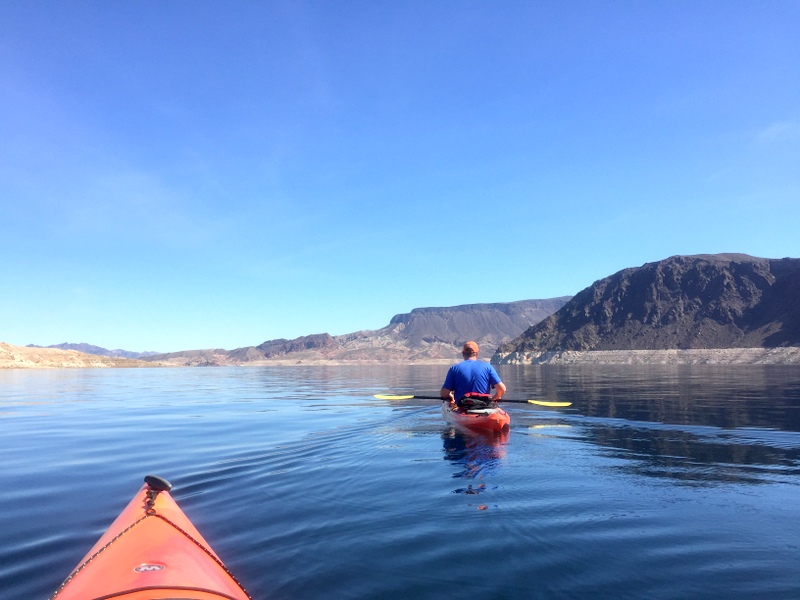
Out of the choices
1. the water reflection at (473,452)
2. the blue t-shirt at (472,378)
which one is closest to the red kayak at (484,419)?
the water reflection at (473,452)

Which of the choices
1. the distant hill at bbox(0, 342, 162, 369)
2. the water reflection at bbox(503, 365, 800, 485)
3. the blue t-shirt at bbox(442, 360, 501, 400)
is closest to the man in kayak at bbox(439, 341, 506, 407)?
the blue t-shirt at bbox(442, 360, 501, 400)

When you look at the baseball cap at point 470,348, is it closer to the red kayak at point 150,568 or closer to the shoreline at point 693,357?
the red kayak at point 150,568

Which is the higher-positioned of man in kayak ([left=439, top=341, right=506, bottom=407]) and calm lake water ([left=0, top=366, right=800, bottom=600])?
man in kayak ([left=439, top=341, right=506, bottom=407])

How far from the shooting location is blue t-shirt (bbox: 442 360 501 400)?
14.1 m

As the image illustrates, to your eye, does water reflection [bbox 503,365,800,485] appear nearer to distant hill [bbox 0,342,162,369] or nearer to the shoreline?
the shoreline

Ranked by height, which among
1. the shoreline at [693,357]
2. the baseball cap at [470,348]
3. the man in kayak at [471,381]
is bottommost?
the shoreline at [693,357]

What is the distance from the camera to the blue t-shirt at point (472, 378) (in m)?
14.1

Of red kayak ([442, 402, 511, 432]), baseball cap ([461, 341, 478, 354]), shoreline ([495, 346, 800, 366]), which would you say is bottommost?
shoreline ([495, 346, 800, 366])

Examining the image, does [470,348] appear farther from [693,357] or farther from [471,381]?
[693,357]

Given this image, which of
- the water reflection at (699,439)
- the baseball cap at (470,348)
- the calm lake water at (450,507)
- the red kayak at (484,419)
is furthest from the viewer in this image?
the baseball cap at (470,348)

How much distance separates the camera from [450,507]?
7.38m

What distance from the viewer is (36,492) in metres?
9.49

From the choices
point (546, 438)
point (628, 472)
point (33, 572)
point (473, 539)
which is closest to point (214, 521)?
point (33, 572)

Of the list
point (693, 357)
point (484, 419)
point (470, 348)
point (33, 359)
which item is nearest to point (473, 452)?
point (484, 419)
